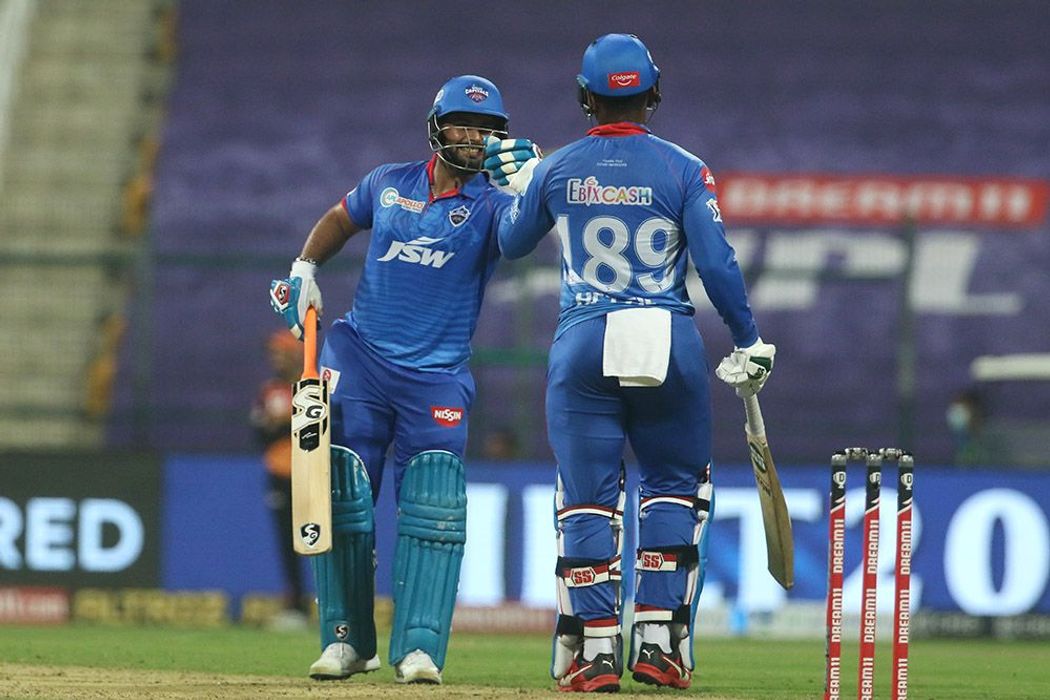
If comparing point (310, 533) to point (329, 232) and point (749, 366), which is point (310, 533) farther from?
point (749, 366)

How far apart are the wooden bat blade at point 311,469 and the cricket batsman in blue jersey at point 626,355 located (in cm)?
84

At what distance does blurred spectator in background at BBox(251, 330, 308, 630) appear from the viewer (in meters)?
13.1

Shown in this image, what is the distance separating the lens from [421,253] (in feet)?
25.4

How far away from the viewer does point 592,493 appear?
717 cm

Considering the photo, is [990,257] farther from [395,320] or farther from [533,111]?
[395,320]

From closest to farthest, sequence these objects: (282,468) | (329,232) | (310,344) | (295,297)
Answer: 1. (310,344)
2. (295,297)
3. (329,232)
4. (282,468)

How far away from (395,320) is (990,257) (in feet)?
48.3

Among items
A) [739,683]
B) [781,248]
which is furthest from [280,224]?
[739,683]

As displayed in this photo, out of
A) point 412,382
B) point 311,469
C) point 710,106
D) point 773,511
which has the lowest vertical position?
point 773,511

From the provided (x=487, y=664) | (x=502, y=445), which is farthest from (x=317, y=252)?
(x=502, y=445)

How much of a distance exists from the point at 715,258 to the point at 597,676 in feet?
4.89

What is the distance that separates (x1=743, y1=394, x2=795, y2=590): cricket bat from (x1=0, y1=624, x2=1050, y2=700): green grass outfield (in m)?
0.50

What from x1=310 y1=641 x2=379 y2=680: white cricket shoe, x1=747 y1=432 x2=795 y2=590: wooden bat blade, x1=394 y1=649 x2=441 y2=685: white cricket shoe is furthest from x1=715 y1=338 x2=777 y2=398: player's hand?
x1=310 y1=641 x2=379 y2=680: white cricket shoe

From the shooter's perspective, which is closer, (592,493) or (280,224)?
(592,493)
